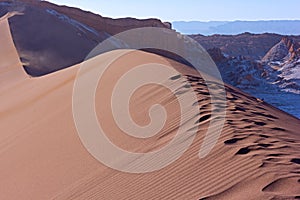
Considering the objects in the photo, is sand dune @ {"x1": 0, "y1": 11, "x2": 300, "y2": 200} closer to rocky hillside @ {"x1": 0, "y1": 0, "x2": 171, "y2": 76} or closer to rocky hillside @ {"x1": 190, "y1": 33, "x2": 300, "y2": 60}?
rocky hillside @ {"x1": 0, "y1": 0, "x2": 171, "y2": 76}

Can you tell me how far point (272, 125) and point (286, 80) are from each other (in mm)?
16799

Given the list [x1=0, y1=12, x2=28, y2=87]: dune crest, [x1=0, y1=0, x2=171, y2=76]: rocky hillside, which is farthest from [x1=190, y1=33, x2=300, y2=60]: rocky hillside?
[x1=0, y1=12, x2=28, y2=87]: dune crest

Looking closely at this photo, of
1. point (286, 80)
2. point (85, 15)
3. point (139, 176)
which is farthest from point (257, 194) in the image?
point (85, 15)

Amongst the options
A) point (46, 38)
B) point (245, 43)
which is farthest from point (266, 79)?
point (245, 43)

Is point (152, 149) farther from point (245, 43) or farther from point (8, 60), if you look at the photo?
point (245, 43)

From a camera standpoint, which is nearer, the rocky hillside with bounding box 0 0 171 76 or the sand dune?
the sand dune

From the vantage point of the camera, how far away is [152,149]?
15.3ft

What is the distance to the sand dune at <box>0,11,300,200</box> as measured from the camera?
11.5 feet

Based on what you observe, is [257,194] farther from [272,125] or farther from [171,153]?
[272,125]

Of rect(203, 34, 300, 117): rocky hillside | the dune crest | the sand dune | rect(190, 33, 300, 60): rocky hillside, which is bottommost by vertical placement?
rect(190, 33, 300, 60): rocky hillside

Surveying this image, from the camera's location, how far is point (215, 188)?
346 centimetres

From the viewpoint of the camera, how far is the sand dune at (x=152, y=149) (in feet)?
11.5

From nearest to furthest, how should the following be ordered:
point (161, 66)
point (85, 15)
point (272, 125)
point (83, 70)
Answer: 1. point (272, 125)
2. point (161, 66)
3. point (83, 70)
4. point (85, 15)

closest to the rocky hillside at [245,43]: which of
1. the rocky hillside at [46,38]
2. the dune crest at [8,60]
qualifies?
the rocky hillside at [46,38]
